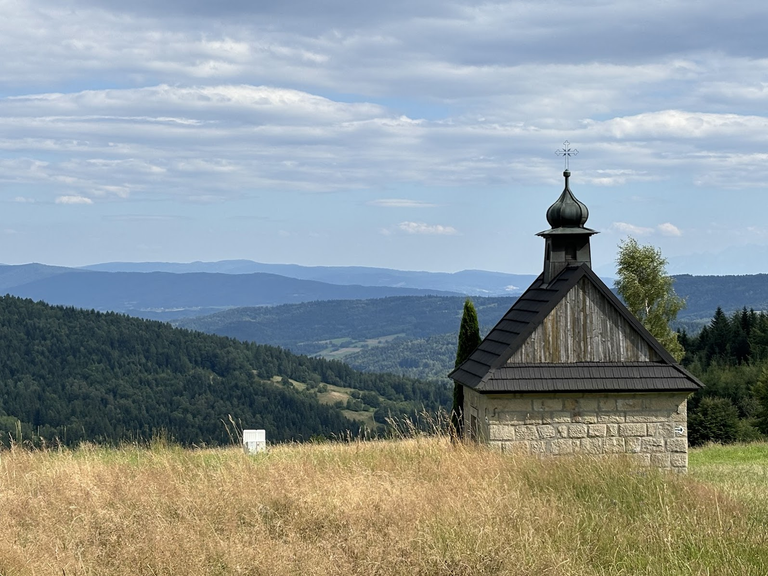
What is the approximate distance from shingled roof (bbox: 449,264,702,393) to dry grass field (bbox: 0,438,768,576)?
3.97 metres

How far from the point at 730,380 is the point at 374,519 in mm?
Answer: 55052

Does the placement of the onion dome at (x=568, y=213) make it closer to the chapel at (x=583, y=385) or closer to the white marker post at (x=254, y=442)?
the chapel at (x=583, y=385)

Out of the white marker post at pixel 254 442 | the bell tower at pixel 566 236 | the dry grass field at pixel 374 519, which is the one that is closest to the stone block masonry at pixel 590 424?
the bell tower at pixel 566 236

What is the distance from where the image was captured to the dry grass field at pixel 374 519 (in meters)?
7.02

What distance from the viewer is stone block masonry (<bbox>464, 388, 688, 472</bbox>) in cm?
1521

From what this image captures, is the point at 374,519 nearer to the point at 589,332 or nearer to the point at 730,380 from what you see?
the point at 589,332

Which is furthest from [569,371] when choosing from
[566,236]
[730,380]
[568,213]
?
[730,380]

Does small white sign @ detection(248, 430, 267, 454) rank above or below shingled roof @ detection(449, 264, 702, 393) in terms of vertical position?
below

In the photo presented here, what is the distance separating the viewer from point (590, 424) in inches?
607

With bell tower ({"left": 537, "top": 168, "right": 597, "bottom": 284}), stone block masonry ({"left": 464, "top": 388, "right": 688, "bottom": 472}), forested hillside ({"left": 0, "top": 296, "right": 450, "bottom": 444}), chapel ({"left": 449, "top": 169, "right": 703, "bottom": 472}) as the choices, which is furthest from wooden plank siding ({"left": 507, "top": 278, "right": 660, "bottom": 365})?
forested hillside ({"left": 0, "top": 296, "right": 450, "bottom": 444})

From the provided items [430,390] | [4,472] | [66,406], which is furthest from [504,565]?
[430,390]

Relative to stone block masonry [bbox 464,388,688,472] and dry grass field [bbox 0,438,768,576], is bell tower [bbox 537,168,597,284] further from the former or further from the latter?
dry grass field [bbox 0,438,768,576]

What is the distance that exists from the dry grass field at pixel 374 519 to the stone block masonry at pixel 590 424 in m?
3.96

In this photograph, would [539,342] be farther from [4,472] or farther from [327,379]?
[327,379]
